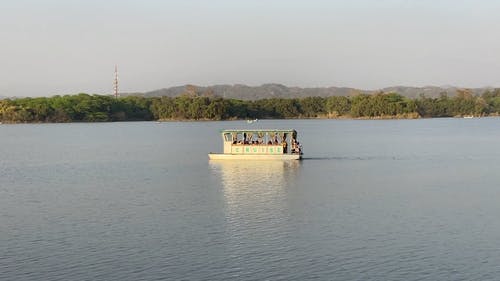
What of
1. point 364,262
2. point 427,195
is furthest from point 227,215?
point 427,195

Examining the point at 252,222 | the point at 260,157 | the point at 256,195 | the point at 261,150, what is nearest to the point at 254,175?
the point at 256,195

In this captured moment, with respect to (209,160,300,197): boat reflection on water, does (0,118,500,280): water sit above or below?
below

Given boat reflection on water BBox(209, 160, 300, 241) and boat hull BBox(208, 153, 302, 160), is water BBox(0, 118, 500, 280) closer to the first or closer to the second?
boat reflection on water BBox(209, 160, 300, 241)

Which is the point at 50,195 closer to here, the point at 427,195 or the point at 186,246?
the point at 186,246

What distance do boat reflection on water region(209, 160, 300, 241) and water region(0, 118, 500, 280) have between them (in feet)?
0.27

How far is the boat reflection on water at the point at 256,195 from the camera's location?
27.4m

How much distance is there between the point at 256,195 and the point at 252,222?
25.2ft

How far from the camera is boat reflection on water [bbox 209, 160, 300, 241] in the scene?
27.4 metres

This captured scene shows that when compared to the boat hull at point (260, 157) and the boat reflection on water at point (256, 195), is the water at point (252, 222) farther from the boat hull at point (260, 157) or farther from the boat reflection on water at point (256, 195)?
the boat hull at point (260, 157)

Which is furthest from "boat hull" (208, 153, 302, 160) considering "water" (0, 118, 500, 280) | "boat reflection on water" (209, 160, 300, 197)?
"water" (0, 118, 500, 280)

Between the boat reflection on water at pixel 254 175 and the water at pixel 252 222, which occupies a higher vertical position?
the boat reflection on water at pixel 254 175

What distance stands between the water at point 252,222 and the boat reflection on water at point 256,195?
81 millimetres

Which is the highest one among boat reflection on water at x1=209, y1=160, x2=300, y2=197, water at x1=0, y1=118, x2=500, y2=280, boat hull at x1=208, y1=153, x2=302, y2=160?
boat hull at x1=208, y1=153, x2=302, y2=160

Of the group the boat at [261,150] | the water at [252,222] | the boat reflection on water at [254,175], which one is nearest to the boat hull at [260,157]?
the boat at [261,150]
